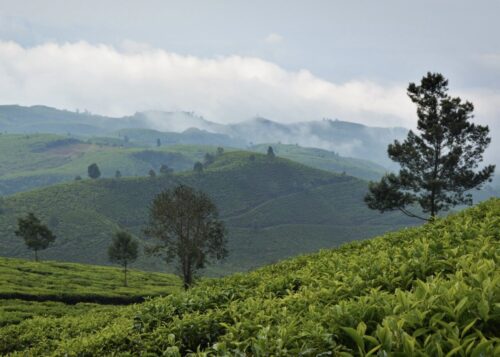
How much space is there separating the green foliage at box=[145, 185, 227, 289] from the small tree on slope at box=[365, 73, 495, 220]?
1981cm

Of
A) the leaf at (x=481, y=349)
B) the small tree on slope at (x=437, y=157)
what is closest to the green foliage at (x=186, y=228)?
the small tree on slope at (x=437, y=157)

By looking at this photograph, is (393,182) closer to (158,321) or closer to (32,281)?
(158,321)

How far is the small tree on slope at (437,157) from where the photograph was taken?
161ft

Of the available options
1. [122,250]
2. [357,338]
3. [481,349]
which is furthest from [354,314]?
[122,250]

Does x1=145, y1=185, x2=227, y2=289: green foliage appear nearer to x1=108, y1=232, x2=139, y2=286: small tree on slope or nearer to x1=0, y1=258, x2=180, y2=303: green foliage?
x1=0, y1=258, x2=180, y2=303: green foliage

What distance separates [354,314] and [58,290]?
58910 millimetres

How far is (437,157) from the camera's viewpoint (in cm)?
5016

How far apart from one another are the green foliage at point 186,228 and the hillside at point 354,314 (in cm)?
3619

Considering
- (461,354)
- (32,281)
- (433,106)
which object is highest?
(433,106)

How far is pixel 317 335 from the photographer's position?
20.8 ft

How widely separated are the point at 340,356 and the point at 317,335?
498mm

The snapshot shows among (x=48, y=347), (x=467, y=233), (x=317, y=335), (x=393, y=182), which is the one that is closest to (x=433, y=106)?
(x=393, y=182)

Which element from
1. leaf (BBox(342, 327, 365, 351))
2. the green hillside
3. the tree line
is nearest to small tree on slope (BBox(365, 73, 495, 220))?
the tree line

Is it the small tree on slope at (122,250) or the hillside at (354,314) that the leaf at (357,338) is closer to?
the hillside at (354,314)
